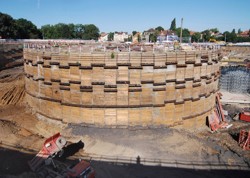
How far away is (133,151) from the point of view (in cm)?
1686

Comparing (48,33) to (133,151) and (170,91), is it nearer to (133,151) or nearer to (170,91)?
(170,91)

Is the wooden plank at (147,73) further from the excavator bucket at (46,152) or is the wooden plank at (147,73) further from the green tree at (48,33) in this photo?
the green tree at (48,33)

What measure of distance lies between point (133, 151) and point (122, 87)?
5.62 m

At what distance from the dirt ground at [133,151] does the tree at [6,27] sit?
66.8 meters

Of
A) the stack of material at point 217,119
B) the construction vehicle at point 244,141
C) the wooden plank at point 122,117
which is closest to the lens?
the wooden plank at point 122,117

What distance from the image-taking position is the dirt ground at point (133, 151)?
1520 cm

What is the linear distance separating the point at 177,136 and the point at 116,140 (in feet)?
16.7

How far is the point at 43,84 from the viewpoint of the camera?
23.0m

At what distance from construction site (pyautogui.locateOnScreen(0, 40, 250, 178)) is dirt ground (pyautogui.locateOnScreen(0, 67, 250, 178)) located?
71 mm

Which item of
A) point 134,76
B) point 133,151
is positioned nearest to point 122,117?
point 134,76

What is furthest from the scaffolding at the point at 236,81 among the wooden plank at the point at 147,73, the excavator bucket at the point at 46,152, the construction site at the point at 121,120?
the excavator bucket at the point at 46,152

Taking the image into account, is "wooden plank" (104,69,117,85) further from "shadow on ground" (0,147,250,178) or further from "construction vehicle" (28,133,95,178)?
"construction vehicle" (28,133,95,178)

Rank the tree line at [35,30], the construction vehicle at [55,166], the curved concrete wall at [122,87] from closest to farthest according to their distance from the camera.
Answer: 1. the construction vehicle at [55,166]
2. the curved concrete wall at [122,87]
3. the tree line at [35,30]

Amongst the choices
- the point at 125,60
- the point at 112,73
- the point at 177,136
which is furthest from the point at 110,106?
the point at 177,136
